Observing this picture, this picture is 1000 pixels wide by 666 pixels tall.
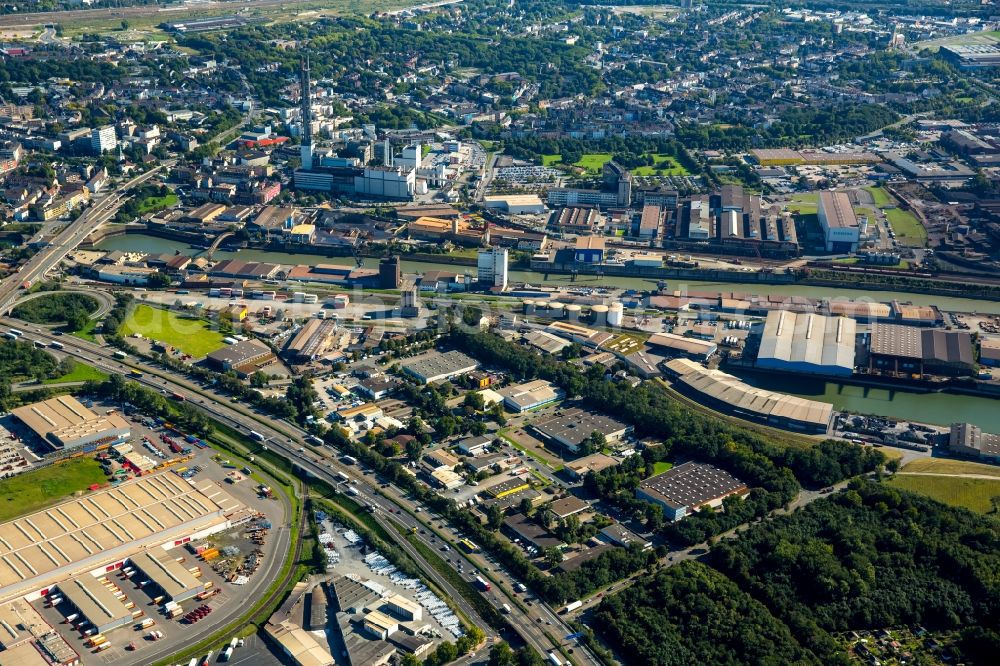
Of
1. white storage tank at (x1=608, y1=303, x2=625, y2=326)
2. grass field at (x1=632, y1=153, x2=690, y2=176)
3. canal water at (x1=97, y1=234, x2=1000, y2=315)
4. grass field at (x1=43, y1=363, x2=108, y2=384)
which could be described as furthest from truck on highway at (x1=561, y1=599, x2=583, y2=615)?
grass field at (x1=632, y1=153, x2=690, y2=176)

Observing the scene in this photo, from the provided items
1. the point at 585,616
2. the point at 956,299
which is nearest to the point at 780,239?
the point at 956,299

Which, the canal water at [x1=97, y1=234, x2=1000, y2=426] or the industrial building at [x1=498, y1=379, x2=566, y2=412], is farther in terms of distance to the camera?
the canal water at [x1=97, y1=234, x2=1000, y2=426]

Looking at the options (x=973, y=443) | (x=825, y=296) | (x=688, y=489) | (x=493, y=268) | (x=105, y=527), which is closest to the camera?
(x=105, y=527)

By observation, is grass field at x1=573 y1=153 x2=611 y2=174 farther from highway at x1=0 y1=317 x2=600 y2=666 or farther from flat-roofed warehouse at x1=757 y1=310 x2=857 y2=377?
highway at x1=0 y1=317 x2=600 y2=666

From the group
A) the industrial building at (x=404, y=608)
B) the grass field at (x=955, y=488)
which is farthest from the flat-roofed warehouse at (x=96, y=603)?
the grass field at (x=955, y=488)

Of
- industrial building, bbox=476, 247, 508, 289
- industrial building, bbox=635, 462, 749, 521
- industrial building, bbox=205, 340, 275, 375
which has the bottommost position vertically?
industrial building, bbox=635, 462, 749, 521

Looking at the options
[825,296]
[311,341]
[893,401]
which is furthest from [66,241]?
[893,401]

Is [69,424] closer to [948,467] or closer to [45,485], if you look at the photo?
[45,485]
